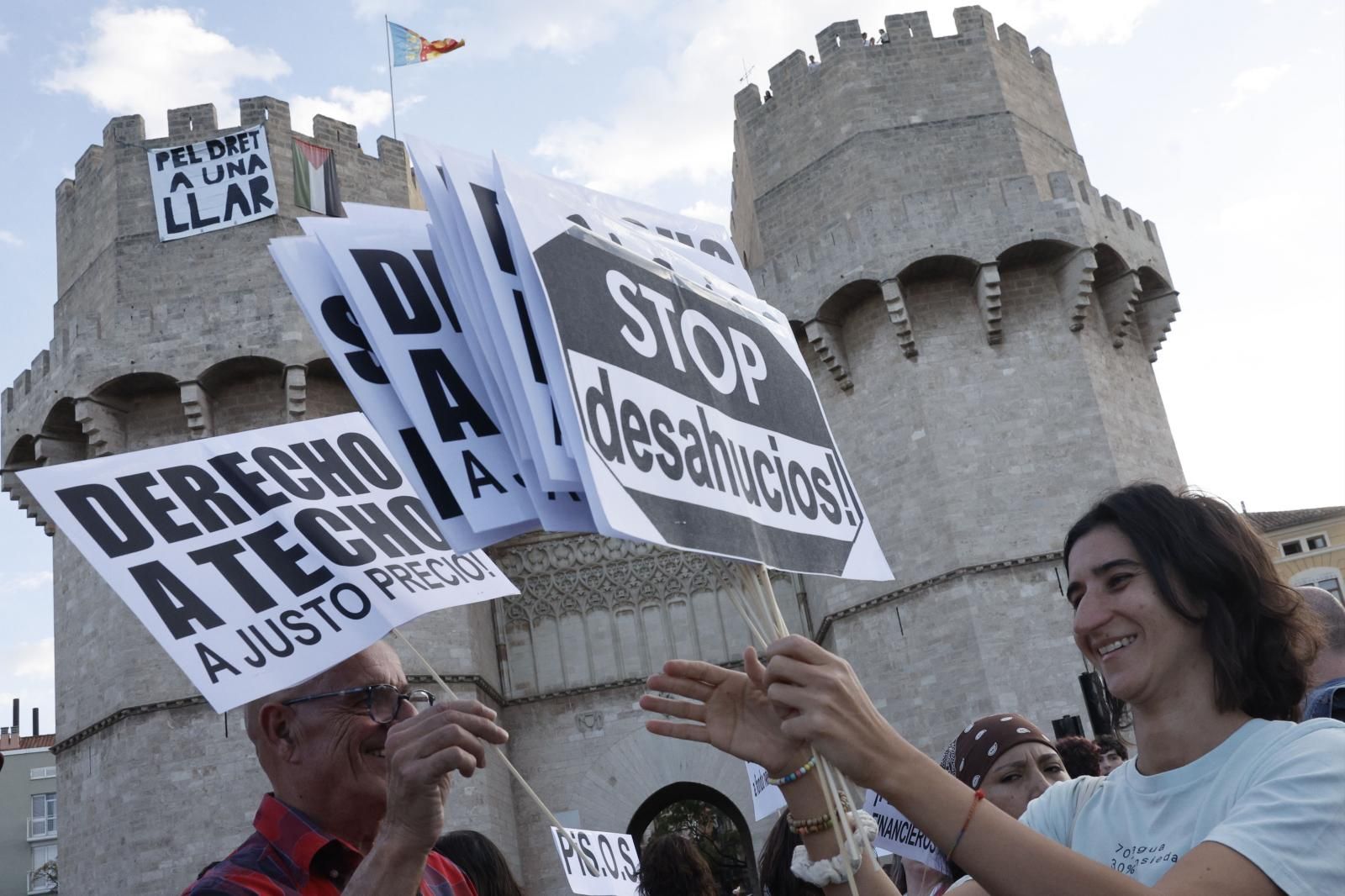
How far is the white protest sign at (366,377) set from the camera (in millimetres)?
2096

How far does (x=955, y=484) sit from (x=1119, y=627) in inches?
567

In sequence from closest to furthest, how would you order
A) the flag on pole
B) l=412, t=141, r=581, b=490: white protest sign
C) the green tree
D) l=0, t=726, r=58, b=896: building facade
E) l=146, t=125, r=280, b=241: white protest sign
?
l=412, t=141, r=581, b=490: white protest sign < l=146, t=125, r=280, b=241: white protest sign < the flag on pole < the green tree < l=0, t=726, r=58, b=896: building facade

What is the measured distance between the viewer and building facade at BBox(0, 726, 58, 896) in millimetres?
40875

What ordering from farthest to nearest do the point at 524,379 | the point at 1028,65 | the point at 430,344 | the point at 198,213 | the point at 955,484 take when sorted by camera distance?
the point at 1028,65
the point at 198,213
the point at 955,484
the point at 430,344
the point at 524,379

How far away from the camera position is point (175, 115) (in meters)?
17.8

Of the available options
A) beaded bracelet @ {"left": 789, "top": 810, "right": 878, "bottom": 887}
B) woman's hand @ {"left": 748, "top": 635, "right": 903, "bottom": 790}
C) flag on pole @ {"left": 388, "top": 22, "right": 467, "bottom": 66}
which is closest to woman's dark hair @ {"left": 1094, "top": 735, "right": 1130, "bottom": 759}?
beaded bracelet @ {"left": 789, "top": 810, "right": 878, "bottom": 887}

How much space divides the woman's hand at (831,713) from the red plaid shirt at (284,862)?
0.98 metres

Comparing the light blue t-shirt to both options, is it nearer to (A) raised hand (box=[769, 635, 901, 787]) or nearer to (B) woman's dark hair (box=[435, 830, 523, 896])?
(A) raised hand (box=[769, 635, 901, 787])

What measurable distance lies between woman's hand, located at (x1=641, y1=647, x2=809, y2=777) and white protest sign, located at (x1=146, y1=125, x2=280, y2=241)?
16863mm

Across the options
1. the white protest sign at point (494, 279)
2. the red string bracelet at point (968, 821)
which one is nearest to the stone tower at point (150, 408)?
the white protest sign at point (494, 279)

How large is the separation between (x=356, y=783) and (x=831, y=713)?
1265 millimetres

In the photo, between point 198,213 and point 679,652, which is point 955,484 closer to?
point 679,652

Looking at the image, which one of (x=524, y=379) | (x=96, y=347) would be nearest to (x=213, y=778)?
(x=96, y=347)

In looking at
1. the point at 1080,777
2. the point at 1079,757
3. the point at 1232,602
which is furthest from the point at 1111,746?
the point at 1232,602
